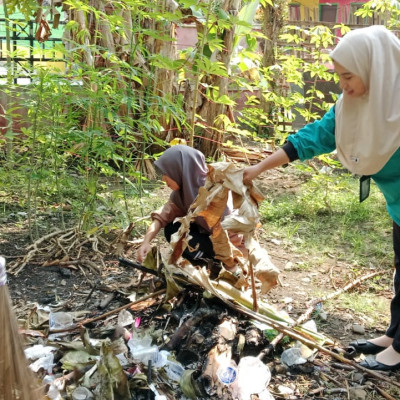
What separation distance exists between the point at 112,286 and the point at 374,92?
199 cm

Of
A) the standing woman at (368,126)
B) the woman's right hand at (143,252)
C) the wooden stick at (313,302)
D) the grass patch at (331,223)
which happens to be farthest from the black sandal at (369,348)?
the grass patch at (331,223)

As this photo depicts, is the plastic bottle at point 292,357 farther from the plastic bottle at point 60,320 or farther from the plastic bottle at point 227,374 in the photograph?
the plastic bottle at point 60,320

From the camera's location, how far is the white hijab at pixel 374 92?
89.4 inches

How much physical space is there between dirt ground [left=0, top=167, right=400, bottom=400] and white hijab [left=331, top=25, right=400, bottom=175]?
3.67 feet

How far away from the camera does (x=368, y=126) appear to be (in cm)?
237

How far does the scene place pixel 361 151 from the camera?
8.01 feet

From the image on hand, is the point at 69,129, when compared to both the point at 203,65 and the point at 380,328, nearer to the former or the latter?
the point at 203,65

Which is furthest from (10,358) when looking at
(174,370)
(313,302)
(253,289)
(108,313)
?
(313,302)

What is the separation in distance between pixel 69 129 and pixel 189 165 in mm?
884

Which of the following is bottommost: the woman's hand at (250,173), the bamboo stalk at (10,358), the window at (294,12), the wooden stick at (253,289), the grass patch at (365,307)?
the grass patch at (365,307)

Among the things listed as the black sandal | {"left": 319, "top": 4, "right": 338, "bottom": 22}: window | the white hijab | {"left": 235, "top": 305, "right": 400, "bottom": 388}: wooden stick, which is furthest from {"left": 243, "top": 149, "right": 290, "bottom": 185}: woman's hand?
{"left": 319, "top": 4, "right": 338, "bottom": 22}: window

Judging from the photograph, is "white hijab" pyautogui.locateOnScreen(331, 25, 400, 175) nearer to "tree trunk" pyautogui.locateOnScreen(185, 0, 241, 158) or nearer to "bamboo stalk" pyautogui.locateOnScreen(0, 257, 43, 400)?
"bamboo stalk" pyautogui.locateOnScreen(0, 257, 43, 400)

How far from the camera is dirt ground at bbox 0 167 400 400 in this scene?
10.4 ft

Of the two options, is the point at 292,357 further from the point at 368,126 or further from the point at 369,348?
the point at 368,126
